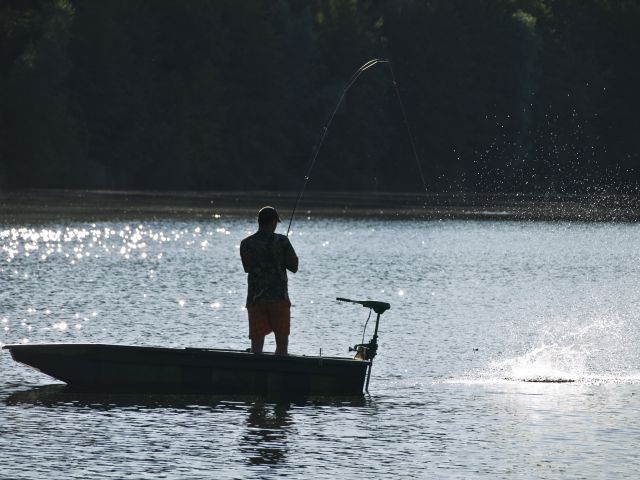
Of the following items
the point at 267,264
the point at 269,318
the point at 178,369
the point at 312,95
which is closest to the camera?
the point at 178,369

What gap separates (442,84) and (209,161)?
69.4 ft

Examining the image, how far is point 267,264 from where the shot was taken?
1792 cm

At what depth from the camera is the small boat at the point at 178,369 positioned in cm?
1769

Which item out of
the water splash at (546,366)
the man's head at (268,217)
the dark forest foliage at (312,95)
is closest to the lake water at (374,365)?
the water splash at (546,366)

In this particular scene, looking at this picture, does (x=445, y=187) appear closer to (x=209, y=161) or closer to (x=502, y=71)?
(x=502, y=71)

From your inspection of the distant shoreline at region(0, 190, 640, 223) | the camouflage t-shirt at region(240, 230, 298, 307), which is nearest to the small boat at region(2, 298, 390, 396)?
the camouflage t-shirt at region(240, 230, 298, 307)

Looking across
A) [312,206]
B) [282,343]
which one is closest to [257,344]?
[282,343]

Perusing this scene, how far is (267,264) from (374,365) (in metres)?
4.00

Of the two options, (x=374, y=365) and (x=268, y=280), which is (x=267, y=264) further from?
(x=374, y=365)

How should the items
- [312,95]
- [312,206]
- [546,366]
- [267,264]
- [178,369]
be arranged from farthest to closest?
[312,95], [312,206], [546,366], [267,264], [178,369]

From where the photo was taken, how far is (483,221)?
2872 inches

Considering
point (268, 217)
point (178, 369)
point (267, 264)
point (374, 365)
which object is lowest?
point (374, 365)

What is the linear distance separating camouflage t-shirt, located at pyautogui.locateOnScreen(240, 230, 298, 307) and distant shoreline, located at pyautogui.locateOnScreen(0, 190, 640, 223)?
47.3 meters

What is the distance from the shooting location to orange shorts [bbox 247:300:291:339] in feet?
58.9
